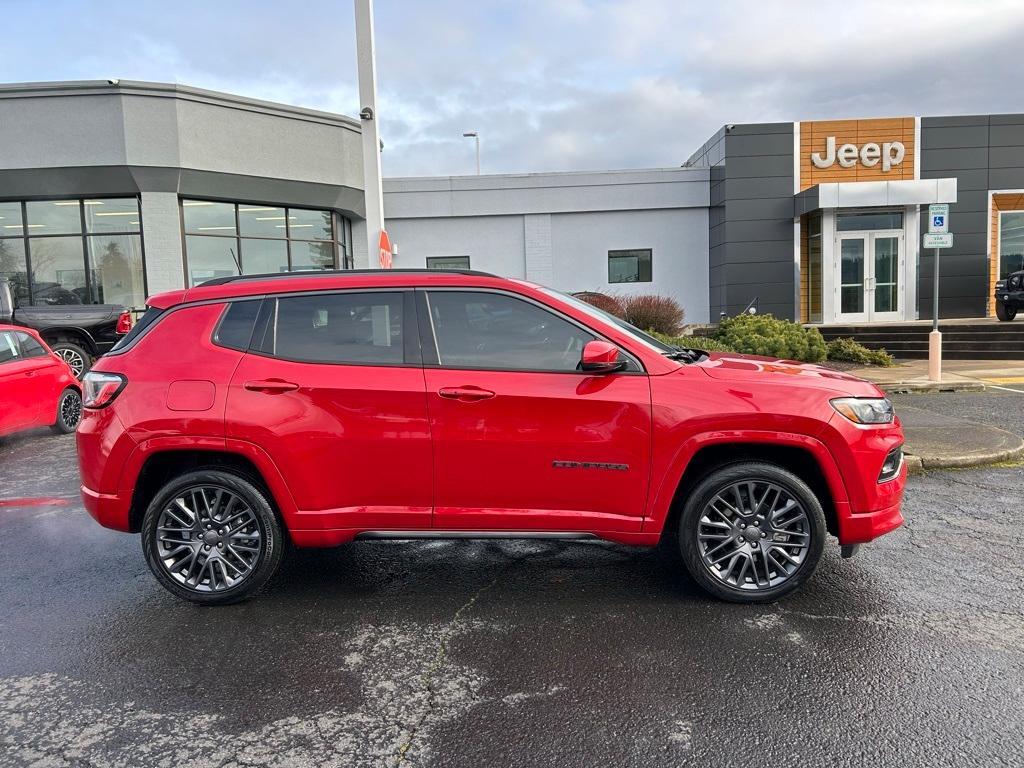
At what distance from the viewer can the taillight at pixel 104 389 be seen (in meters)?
4.14

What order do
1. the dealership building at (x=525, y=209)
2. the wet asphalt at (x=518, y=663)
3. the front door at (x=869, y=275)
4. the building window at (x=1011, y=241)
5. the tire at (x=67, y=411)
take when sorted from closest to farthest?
the wet asphalt at (x=518, y=663)
the tire at (x=67, y=411)
the dealership building at (x=525, y=209)
the front door at (x=869, y=275)
the building window at (x=1011, y=241)

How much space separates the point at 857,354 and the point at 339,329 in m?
14.6

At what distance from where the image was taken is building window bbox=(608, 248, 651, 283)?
24984mm

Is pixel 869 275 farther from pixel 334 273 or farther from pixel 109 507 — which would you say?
pixel 109 507

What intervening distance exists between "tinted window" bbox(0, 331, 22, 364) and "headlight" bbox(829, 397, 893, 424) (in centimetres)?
943

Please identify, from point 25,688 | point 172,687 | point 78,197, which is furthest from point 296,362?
point 78,197

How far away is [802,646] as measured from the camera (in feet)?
11.8

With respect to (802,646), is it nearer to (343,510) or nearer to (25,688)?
(343,510)

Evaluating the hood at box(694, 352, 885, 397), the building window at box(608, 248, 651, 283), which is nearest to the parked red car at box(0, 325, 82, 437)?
the hood at box(694, 352, 885, 397)

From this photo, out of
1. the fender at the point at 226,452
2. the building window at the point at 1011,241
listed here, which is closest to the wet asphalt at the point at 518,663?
the fender at the point at 226,452

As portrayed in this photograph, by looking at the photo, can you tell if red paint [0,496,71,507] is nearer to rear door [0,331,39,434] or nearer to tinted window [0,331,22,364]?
rear door [0,331,39,434]

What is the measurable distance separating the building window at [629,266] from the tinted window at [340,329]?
2148 centimetres

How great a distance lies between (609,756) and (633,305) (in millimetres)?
15309

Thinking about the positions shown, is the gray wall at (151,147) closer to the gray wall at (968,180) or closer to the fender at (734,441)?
the fender at (734,441)
